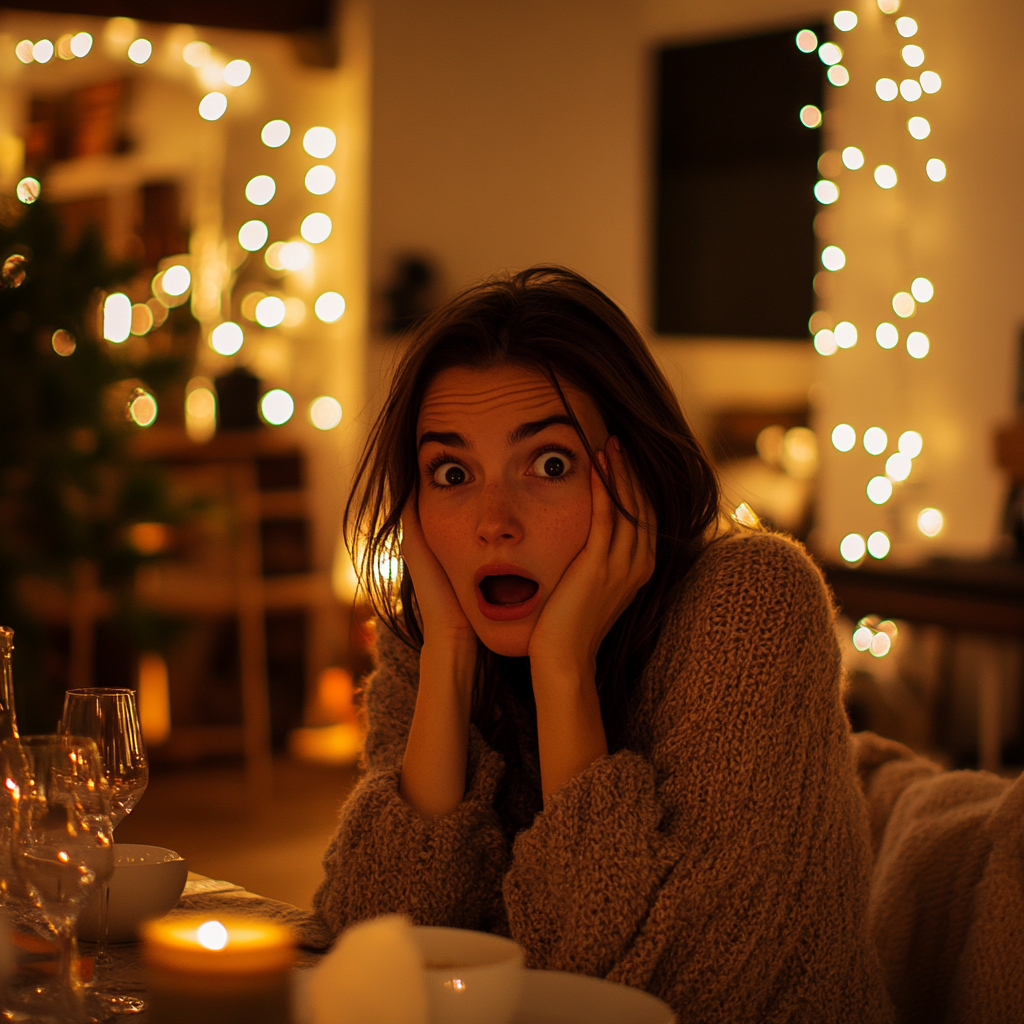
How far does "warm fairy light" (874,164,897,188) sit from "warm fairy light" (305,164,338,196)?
7.04 ft

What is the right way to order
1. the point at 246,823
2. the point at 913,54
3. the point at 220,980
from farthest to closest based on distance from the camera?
the point at 913,54
the point at 246,823
the point at 220,980

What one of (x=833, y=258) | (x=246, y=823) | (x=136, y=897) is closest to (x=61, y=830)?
(x=136, y=897)

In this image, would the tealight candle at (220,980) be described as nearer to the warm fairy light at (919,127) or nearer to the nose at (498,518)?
the nose at (498,518)

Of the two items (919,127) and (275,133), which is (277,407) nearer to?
(275,133)

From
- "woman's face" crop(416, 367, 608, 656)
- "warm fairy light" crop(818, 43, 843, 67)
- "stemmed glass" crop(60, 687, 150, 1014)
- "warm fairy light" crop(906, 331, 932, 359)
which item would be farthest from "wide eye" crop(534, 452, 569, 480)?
"warm fairy light" crop(818, 43, 843, 67)

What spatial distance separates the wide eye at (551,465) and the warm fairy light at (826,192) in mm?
3855

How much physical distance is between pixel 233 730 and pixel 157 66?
2.59m

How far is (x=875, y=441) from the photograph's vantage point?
4594 mm

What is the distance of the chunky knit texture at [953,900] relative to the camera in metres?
1.04

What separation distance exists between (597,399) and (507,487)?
0.13 metres

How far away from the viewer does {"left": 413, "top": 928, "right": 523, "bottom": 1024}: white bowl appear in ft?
2.17

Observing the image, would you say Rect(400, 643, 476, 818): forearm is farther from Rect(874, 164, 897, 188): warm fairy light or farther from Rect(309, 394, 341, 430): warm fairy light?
Rect(309, 394, 341, 430): warm fairy light

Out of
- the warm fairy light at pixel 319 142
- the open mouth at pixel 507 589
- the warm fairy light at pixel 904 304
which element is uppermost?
the warm fairy light at pixel 319 142

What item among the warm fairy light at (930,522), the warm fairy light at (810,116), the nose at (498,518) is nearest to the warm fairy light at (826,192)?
the warm fairy light at (810,116)
